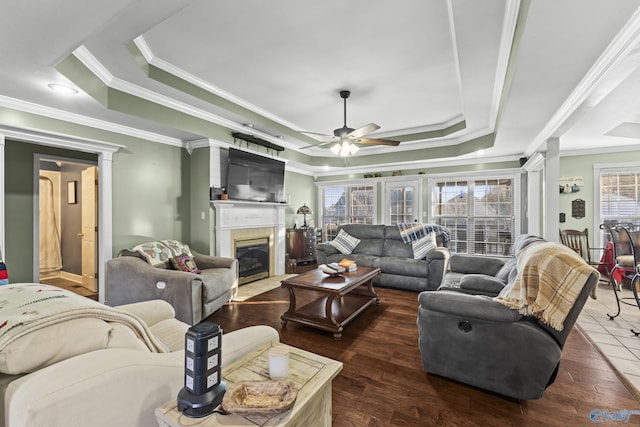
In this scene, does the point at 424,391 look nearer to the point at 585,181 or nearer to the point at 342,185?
the point at 585,181

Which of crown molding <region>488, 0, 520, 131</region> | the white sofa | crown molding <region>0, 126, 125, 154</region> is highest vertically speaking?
crown molding <region>488, 0, 520, 131</region>

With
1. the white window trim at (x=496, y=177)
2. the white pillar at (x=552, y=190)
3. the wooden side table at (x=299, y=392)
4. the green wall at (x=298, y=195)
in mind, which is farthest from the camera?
the green wall at (x=298, y=195)

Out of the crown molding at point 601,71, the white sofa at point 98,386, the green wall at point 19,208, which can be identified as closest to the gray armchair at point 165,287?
the green wall at point 19,208

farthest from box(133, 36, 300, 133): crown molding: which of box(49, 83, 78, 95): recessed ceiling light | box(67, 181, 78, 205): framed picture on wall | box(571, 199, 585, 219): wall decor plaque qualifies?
box(571, 199, 585, 219): wall decor plaque

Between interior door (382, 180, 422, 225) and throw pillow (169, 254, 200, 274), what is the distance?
446cm

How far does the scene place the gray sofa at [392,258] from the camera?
4.40m

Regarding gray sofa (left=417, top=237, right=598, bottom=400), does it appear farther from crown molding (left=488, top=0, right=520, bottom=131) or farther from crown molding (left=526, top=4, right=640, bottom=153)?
crown molding (left=488, top=0, right=520, bottom=131)

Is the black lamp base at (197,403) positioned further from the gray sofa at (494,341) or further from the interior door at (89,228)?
the interior door at (89,228)

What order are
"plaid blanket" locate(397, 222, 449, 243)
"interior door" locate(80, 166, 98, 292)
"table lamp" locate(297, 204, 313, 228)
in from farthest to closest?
"table lamp" locate(297, 204, 313, 228)
"plaid blanket" locate(397, 222, 449, 243)
"interior door" locate(80, 166, 98, 292)

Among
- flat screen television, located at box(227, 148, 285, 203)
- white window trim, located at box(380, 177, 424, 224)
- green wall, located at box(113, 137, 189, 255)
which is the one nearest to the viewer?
green wall, located at box(113, 137, 189, 255)

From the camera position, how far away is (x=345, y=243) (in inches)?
214

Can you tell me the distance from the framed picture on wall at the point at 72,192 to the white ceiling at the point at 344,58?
7.35 ft

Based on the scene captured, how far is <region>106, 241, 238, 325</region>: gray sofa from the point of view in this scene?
306 cm

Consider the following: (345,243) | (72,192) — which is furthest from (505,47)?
(72,192)
